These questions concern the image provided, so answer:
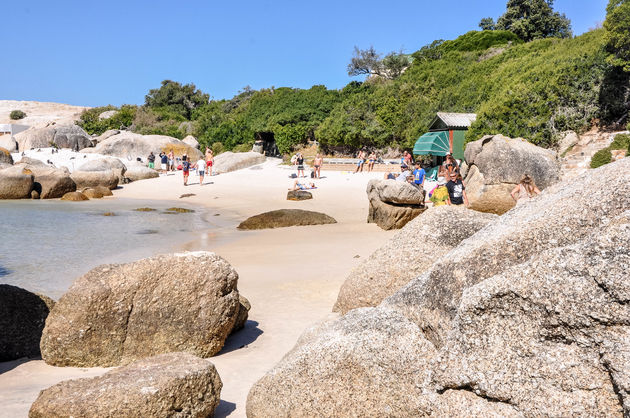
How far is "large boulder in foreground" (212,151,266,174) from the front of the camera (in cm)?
3416

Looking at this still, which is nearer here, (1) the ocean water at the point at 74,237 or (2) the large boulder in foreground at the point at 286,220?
(1) the ocean water at the point at 74,237

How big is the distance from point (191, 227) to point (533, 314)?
646 inches

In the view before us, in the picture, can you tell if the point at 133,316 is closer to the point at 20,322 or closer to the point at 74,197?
the point at 20,322

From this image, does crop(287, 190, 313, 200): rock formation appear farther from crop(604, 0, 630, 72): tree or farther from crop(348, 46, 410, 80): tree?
crop(348, 46, 410, 80): tree

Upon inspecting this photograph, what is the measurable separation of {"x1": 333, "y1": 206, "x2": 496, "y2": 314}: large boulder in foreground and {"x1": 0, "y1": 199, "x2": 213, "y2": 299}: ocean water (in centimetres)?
663

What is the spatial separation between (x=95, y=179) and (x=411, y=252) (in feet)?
90.4

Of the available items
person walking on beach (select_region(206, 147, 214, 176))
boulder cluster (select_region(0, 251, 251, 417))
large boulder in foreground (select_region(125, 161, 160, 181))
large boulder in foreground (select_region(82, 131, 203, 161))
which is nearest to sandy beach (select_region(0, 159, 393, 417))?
boulder cluster (select_region(0, 251, 251, 417))

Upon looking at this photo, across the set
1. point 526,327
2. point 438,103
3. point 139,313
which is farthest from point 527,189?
point 438,103

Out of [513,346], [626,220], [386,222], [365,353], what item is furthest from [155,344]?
[386,222]

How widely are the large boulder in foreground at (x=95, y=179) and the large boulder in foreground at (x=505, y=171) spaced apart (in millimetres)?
21440

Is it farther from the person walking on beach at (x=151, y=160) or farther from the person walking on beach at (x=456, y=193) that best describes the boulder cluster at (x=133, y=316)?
the person walking on beach at (x=151, y=160)

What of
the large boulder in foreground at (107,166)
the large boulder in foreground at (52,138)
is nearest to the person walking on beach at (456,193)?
the large boulder in foreground at (107,166)

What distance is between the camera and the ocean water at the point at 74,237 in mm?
11406

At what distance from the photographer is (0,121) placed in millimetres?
76938
